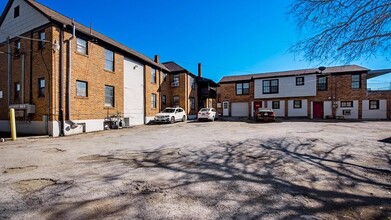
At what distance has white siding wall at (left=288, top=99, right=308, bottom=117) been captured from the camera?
25328 millimetres

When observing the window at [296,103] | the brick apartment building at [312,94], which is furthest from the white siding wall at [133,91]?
the window at [296,103]

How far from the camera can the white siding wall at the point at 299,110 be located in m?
25.3

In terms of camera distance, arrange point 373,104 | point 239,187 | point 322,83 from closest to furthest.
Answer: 1. point 239,187
2. point 373,104
3. point 322,83

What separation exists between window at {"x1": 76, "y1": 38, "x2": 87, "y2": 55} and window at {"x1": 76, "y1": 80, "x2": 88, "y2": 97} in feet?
7.23

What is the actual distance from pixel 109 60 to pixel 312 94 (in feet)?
77.9

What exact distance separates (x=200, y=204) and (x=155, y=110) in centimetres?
1990

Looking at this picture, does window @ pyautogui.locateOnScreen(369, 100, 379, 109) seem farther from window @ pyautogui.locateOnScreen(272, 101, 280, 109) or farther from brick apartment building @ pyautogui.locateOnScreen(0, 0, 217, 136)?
brick apartment building @ pyautogui.locateOnScreen(0, 0, 217, 136)

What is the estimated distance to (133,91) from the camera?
1908 cm

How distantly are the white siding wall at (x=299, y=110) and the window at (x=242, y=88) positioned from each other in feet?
19.7

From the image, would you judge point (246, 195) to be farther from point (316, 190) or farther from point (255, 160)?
point (255, 160)

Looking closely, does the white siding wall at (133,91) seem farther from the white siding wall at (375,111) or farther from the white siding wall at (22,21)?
the white siding wall at (375,111)

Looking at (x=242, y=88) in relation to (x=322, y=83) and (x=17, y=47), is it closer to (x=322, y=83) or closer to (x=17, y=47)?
(x=322, y=83)

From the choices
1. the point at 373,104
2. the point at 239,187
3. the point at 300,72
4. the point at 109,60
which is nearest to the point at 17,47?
the point at 109,60

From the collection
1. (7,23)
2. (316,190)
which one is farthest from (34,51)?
(316,190)
